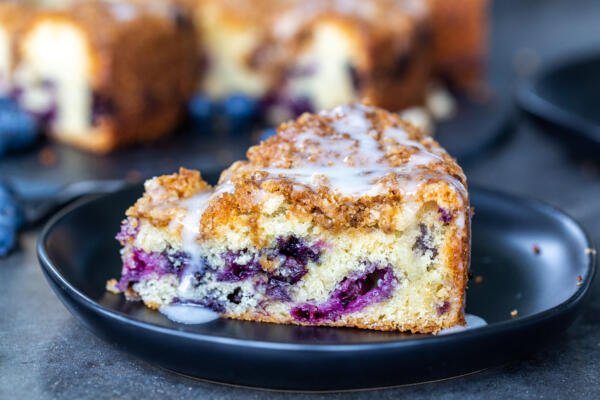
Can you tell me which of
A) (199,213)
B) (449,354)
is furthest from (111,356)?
(449,354)

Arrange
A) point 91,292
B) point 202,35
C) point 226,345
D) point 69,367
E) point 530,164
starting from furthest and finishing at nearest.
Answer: point 202,35 < point 530,164 < point 91,292 < point 69,367 < point 226,345

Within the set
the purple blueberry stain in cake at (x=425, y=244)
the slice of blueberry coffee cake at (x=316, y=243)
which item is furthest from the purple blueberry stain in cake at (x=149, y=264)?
the purple blueberry stain in cake at (x=425, y=244)

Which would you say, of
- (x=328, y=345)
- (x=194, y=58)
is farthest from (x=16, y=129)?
(x=328, y=345)

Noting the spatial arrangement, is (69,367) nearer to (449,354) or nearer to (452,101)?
(449,354)

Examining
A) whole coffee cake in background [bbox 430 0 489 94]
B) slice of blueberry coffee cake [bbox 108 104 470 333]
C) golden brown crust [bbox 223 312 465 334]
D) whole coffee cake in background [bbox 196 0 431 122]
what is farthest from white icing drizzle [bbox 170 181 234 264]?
whole coffee cake in background [bbox 430 0 489 94]

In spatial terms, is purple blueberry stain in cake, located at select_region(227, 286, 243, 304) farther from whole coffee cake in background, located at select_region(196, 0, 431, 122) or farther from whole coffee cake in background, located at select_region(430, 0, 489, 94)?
whole coffee cake in background, located at select_region(430, 0, 489, 94)

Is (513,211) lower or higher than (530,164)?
higher

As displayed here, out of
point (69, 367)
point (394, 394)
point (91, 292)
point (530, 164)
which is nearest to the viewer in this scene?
point (394, 394)

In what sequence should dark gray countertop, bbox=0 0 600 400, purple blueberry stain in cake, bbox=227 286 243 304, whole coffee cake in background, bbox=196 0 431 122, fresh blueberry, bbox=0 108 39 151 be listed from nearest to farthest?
dark gray countertop, bbox=0 0 600 400, purple blueberry stain in cake, bbox=227 286 243 304, fresh blueberry, bbox=0 108 39 151, whole coffee cake in background, bbox=196 0 431 122
